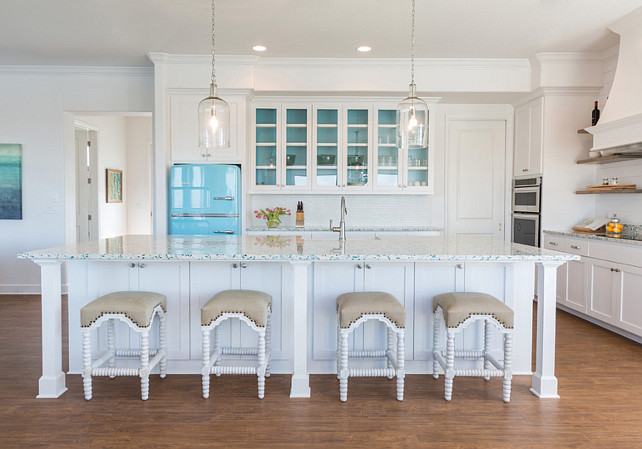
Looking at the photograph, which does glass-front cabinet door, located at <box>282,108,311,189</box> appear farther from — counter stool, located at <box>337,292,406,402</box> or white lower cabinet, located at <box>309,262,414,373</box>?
counter stool, located at <box>337,292,406,402</box>

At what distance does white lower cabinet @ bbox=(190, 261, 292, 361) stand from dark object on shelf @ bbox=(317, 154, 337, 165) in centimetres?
266

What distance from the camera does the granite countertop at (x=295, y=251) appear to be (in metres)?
2.53

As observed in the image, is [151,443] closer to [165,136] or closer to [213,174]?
[213,174]

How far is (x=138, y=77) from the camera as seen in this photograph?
531 centimetres

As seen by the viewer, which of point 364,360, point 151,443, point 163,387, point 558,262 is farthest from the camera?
point 364,360

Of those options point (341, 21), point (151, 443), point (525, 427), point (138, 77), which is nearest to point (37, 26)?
point (138, 77)

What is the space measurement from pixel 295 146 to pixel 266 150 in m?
0.34

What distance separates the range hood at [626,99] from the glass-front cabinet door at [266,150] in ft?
10.8

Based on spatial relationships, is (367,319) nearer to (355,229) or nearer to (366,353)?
(366,353)

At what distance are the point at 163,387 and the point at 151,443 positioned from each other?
2.14 feet

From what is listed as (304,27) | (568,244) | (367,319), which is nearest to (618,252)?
(568,244)

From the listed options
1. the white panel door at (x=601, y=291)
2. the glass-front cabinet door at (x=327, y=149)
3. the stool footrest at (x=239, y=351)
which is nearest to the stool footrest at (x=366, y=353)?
the stool footrest at (x=239, y=351)

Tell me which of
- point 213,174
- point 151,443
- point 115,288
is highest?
point 213,174

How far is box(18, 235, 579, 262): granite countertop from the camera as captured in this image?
2525mm
